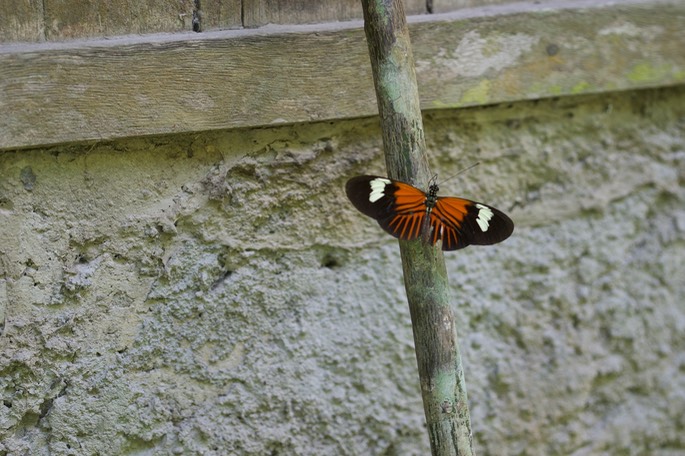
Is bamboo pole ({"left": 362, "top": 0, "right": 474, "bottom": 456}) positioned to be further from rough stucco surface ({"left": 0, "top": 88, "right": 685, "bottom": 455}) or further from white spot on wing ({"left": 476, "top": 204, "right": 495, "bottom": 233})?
rough stucco surface ({"left": 0, "top": 88, "right": 685, "bottom": 455})

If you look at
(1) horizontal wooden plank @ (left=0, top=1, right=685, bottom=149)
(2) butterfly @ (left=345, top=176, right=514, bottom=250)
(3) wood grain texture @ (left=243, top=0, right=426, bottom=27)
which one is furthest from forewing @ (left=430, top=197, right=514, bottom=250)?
(3) wood grain texture @ (left=243, top=0, right=426, bottom=27)

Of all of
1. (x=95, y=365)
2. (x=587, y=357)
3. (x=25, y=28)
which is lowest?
(x=587, y=357)

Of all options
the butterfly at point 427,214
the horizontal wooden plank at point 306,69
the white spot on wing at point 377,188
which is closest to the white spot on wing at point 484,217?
the butterfly at point 427,214

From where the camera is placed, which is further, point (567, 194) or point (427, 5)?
point (567, 194)

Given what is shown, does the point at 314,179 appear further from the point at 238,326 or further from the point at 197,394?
the point at 197,394

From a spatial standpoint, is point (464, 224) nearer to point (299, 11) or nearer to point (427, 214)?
point (427, 214)

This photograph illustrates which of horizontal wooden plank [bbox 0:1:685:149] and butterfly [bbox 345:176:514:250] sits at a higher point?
horizontal wooden plank [bbox 0:1:685:149]

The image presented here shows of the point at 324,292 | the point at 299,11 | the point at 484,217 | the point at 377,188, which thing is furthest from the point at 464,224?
the point at 299,11

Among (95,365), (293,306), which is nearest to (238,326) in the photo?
(293,306)

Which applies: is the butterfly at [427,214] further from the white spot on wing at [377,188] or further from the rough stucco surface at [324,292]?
the rough stucco surface at [324,292]
